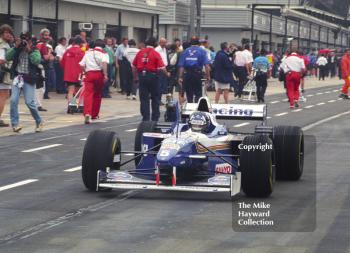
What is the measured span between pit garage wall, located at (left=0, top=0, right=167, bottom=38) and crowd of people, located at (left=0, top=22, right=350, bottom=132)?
2076 mm

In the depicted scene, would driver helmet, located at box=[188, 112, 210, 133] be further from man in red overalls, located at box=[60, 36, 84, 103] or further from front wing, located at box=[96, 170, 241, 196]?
man in red overalls, located at box=[60, 36, 84, 103]

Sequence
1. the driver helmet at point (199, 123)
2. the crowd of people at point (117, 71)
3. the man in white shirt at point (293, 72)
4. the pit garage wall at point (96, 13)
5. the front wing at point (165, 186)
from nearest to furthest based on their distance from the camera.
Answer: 1. the front wing at point (165, 186)
2. the driver helmet at point (199, 123)
3. the crowd of people at point (117, 71)
4. the man in white shirt at point (293, 72)
5. the pit garage wall at point (96, 13)

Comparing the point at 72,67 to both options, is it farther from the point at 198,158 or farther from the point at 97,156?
the point at 198,158

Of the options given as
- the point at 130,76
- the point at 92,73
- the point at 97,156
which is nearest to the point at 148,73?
the point at 92,73

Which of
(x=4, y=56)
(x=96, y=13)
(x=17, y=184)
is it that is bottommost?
(x=17, y=184)

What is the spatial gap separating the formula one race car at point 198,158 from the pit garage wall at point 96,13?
18.2 metres

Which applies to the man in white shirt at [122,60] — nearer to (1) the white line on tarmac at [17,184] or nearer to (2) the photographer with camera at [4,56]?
(2) the photographer with camera at [4,56]

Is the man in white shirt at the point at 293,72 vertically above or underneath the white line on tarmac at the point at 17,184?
above

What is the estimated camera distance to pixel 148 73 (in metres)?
22.2

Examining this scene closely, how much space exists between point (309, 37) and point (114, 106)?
170 feet

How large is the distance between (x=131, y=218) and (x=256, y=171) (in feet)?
5.77

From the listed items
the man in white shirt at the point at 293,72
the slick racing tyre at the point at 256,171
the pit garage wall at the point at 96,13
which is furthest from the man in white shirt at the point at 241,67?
the slick racing tyre at the point at 256,171

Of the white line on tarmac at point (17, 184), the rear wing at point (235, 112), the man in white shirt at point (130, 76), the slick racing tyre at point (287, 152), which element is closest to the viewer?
the white line on tarmac at point (17, 184)

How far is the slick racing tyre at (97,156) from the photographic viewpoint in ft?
40.9
